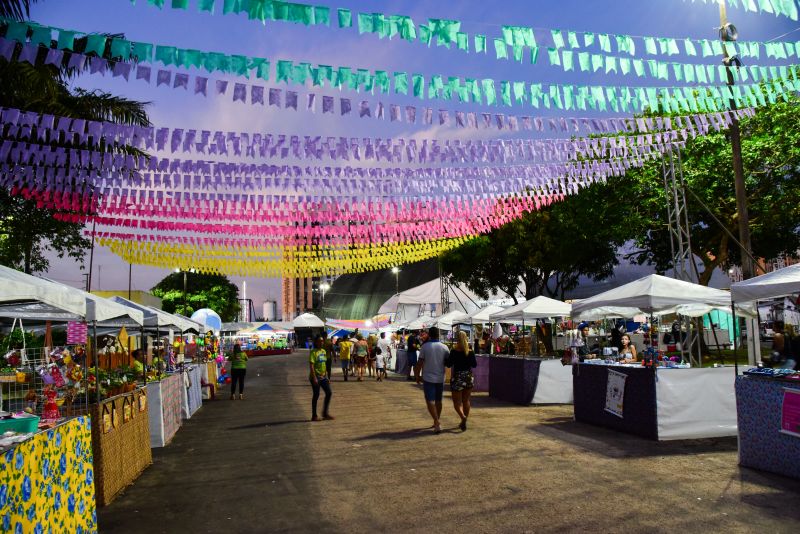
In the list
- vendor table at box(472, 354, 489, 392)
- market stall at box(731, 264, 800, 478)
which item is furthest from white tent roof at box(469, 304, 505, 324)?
market stall at box(731, 264, 800, 478)

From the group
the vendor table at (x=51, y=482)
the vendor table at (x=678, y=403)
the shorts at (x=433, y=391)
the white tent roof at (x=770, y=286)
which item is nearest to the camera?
the vendor table at (x=51, y=482)

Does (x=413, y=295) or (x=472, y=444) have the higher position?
(x=413, y=295)

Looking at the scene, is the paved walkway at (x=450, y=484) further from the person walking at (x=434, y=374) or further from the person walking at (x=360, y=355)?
the person walking at (x=360, y=355)

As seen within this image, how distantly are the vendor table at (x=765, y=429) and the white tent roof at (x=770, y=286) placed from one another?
1.04m

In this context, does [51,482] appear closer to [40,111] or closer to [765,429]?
[765,429]

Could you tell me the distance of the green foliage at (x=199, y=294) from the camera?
83.9 m

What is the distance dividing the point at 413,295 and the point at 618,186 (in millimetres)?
29102

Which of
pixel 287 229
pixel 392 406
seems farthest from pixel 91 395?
pixel 287 229

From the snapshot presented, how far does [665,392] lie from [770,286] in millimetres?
2624

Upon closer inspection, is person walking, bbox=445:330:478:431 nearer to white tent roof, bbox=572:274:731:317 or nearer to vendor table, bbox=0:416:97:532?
white tent roof, bbox=572:274:731:317

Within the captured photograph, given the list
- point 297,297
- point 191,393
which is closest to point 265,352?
point 191,393

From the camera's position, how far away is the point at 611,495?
6.48 metres

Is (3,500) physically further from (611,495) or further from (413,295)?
(413,295)

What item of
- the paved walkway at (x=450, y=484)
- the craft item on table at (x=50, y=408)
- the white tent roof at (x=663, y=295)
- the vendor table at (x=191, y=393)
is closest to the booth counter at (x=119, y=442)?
the paved walkway at (x=450, y=484)
